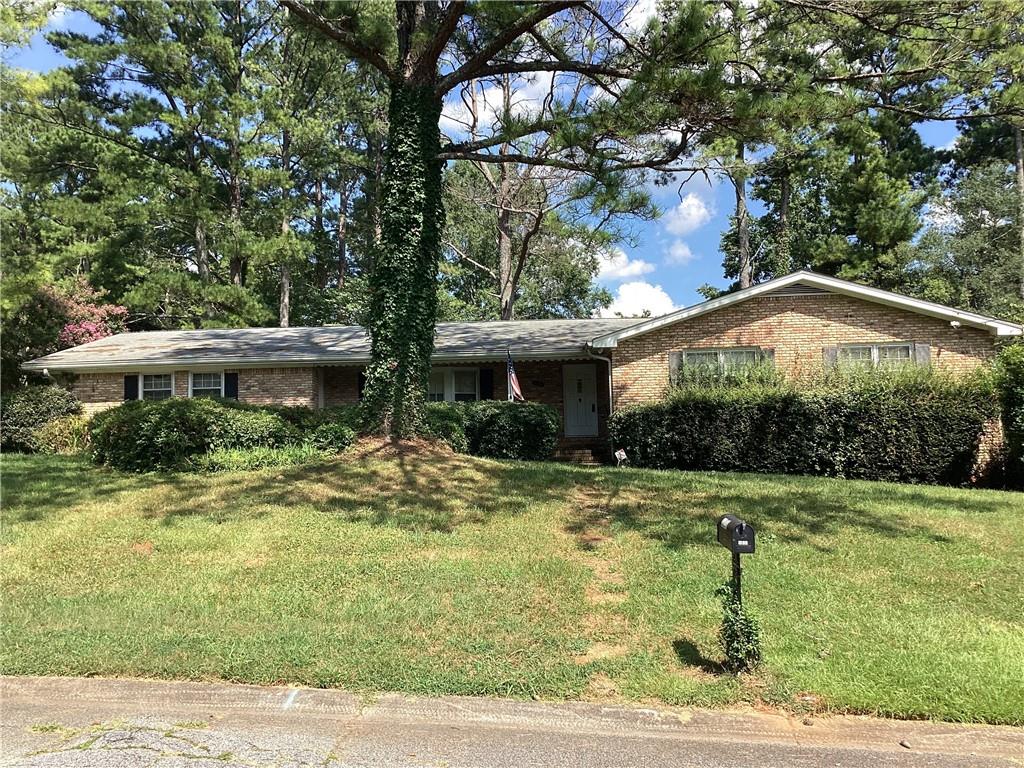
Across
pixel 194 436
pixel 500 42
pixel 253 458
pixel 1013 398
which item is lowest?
pixel 253 458

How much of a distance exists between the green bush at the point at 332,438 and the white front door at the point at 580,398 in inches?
303

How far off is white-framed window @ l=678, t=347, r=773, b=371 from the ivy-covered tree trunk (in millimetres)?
6395

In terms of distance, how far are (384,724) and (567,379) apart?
564 inches

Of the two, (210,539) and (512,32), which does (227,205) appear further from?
(210,539)

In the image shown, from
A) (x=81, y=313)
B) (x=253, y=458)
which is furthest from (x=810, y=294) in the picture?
(x=81, y=313)

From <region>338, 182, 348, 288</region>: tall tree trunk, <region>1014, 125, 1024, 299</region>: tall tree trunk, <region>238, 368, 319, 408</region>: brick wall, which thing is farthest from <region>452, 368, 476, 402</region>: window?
<region>1014, 125, 1024, 299</region>: tall tree trunk

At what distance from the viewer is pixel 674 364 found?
561 inches

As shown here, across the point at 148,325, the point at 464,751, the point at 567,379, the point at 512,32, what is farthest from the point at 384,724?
the point at 148,325

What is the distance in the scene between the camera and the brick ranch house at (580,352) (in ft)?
44.5

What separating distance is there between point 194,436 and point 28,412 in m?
8.86

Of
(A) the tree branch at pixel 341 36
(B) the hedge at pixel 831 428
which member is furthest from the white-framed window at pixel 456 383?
(A) the tree branch at pixel 341 36

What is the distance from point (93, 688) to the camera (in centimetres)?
399

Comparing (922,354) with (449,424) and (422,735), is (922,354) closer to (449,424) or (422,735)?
(449,424)

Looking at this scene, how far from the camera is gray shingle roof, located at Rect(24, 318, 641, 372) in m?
16.4
